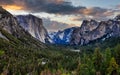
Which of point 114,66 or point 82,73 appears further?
point 82,73

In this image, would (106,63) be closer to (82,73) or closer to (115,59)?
(115,59)

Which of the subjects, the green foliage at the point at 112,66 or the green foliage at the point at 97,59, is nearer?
the green foliage at the point at 112,66

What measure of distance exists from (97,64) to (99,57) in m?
4.29

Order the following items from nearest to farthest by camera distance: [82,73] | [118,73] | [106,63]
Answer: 1. [118,73]
2. [106,63]
3. [82,73]

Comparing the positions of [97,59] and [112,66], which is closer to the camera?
[112,66]

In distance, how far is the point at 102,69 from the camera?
5600 inches

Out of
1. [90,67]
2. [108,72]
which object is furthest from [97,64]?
[108,72]

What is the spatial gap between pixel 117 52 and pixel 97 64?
37.9 ft

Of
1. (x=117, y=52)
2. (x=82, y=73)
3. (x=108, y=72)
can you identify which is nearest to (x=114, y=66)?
(x=108, y=72)

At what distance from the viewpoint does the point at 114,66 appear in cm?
13312

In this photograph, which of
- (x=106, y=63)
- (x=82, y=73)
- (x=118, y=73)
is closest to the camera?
(x=118, y=73)

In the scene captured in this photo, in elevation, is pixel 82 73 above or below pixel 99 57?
below

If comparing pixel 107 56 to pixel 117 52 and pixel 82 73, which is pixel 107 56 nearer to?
pixel 117 52

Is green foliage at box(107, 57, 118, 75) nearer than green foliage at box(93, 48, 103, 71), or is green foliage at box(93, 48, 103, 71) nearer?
green foliage at box(107, 57, 118, 75)
